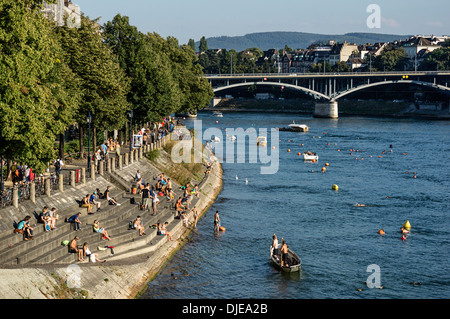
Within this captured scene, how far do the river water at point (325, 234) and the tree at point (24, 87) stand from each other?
8.17 m

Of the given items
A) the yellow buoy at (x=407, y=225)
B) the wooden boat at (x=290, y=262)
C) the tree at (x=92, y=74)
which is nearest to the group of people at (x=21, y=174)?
the tree at (x=92, y=74)

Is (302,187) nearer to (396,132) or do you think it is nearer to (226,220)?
(226,220)

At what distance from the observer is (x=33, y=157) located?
30375 millimetres

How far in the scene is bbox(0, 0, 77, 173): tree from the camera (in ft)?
92.3

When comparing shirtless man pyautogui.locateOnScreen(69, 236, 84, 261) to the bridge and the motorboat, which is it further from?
the bridge

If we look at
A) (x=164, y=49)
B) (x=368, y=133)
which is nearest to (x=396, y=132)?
(x=368, y=133)

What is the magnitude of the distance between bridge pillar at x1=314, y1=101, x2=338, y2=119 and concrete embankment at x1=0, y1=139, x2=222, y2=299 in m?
129

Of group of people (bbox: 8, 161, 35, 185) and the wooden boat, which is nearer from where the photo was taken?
group of people (bbox: 8, 161, 35, 185)

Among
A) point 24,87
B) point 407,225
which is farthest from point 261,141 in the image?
point 24,87

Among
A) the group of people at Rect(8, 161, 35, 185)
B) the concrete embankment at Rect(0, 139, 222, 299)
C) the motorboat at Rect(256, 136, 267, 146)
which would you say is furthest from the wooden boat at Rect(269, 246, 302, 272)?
the motorboat at Rect(256, 136, 267, 146)

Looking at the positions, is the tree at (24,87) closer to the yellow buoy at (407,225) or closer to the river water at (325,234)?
the river water at (325,234)

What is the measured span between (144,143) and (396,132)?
70.8 meters

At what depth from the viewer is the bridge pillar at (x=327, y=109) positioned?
16112cm
